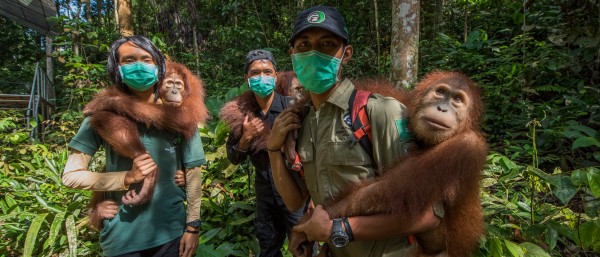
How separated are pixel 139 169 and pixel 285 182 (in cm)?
67

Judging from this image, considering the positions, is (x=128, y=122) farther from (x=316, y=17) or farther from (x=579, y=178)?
(x=579, y=178)

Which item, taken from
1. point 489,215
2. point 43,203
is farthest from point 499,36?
point 43,203

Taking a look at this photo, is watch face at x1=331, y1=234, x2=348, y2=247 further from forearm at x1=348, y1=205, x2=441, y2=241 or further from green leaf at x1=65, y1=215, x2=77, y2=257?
green leaf at x1=65, y1=215, x2=77, y2=257

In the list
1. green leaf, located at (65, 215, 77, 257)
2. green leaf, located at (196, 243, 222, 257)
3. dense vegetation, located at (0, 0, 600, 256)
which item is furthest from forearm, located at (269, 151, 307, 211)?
green leaf, located at (65, 215, 77, 257)

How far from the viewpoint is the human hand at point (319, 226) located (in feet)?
3.63

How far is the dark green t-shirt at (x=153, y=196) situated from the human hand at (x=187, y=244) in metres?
0.04

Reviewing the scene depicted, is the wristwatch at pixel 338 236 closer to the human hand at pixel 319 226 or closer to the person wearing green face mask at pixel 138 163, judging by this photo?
the human hand at pixel 319 226

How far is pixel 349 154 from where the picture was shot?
44.9 inches

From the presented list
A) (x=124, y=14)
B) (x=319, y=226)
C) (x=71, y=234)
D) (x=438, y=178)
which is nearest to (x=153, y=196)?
(x=319, y=226)

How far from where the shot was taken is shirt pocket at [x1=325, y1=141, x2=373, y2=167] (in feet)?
3.71

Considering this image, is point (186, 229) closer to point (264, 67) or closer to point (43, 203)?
point (264, 67)

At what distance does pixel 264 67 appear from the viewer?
2426 millimetres

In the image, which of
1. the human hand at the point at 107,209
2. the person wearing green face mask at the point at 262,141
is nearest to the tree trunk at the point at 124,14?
the person wearing green face mask at the point at 262,141

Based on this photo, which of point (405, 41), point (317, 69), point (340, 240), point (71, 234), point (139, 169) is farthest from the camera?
point (405, 41)
